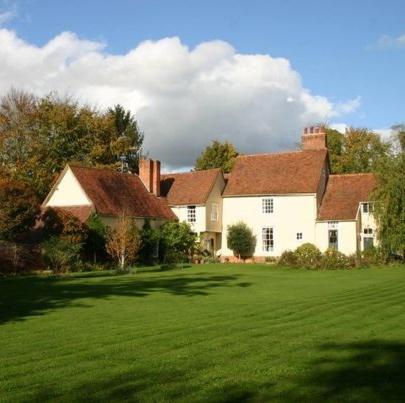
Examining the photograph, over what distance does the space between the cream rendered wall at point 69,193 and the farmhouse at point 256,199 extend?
0.07m

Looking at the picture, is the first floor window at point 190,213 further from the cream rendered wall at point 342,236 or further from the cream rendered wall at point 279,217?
the cream rendered wall at point 342,236

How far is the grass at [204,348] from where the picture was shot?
721 cm

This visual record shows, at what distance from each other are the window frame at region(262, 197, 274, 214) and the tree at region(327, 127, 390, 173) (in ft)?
59.2

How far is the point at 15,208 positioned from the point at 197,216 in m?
17.7

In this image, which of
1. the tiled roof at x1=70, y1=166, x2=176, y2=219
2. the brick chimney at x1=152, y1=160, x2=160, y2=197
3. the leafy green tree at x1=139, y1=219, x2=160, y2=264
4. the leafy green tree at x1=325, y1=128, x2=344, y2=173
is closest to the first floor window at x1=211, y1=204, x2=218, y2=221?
the tiled roof at x1=70, y1=166, x2=176, y2=219

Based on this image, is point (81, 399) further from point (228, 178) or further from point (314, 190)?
point (228, 178)

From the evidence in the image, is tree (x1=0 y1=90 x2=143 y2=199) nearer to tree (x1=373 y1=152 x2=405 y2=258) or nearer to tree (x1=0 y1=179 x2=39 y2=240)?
tree (x1=0 y1=179 x2=39 y2=240)

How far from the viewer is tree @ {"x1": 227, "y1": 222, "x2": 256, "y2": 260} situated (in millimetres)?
46375

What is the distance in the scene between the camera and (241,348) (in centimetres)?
969

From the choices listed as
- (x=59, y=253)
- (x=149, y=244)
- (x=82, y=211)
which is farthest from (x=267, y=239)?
(x=59, y=253)

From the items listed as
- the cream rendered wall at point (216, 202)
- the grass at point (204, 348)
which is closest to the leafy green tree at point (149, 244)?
the cream rendered wall at point (216, 202)

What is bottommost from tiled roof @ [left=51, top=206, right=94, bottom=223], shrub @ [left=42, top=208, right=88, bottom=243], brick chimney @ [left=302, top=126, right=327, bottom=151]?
shrub @ [left=42, top=208, right=88, bottom=243]

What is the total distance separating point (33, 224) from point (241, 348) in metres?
26.8

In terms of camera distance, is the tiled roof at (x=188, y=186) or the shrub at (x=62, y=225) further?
the tiled roof at (x=188, y=186)
